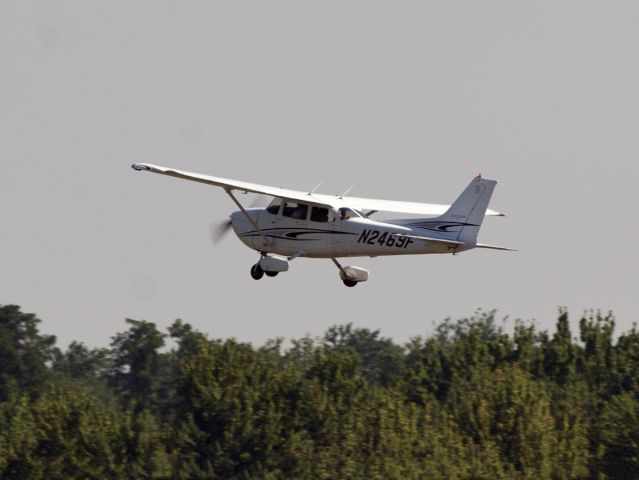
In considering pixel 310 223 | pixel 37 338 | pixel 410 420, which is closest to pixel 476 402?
pixel 410 420

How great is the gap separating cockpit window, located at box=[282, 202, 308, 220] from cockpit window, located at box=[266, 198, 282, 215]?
0.20 m

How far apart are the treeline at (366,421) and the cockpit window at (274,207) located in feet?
50.3

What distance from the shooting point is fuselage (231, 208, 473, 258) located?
30734 mm

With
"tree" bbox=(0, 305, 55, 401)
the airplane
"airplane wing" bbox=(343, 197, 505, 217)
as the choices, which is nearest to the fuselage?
the airplane

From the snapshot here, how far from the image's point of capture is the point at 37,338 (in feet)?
295

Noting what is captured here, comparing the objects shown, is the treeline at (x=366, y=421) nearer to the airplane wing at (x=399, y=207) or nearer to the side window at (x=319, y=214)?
the airplane wing at (x=399, y=207)

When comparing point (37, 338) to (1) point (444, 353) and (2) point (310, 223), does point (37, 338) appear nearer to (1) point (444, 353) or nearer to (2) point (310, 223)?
(1) point (444, 353)

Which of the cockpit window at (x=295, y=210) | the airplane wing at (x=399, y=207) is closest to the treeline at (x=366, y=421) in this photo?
the airplane wing at (x=399, y=207)

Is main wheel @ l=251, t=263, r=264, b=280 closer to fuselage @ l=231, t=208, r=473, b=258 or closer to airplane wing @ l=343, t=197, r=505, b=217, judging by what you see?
fuselage @ l=231, t=208, r=473, b=258

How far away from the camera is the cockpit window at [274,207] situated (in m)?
32.1

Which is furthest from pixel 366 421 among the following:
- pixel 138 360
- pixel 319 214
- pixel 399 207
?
pixel 138 360

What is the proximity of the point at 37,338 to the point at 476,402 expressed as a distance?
42451 mm

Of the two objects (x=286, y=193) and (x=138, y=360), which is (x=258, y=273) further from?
(x=138, y=360)

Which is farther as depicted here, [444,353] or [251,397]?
[444,353]
